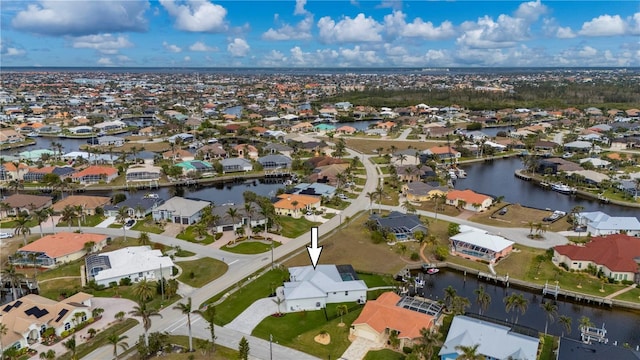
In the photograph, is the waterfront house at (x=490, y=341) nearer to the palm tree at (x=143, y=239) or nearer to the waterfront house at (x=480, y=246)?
the waterfront house at (x=480, y=246)

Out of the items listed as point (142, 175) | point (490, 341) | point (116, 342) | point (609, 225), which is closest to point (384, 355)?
point (490, 341)

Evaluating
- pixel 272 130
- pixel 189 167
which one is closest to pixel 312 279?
pixel 189 167

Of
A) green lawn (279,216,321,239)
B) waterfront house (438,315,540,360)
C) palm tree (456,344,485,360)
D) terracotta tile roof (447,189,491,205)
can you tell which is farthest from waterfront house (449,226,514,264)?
palm tree (456,344,485,360)

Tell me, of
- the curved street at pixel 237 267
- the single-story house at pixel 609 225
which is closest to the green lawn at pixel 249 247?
the curved street at pixel 237 267

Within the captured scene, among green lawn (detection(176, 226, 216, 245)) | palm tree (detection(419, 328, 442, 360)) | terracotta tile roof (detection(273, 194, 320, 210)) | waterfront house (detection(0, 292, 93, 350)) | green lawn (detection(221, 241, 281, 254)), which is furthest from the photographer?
terracotta tile roof (detection(273, 194, 320, 210))

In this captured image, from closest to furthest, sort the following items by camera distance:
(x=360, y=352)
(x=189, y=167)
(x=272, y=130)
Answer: (x=360, y=352), (x=189, y=167), (x=272, y=130)

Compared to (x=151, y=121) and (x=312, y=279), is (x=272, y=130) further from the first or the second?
(x=312, y=279)

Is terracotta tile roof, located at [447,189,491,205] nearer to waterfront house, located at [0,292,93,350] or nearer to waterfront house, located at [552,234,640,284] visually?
waterfront house, located at [552,234,640,284]
